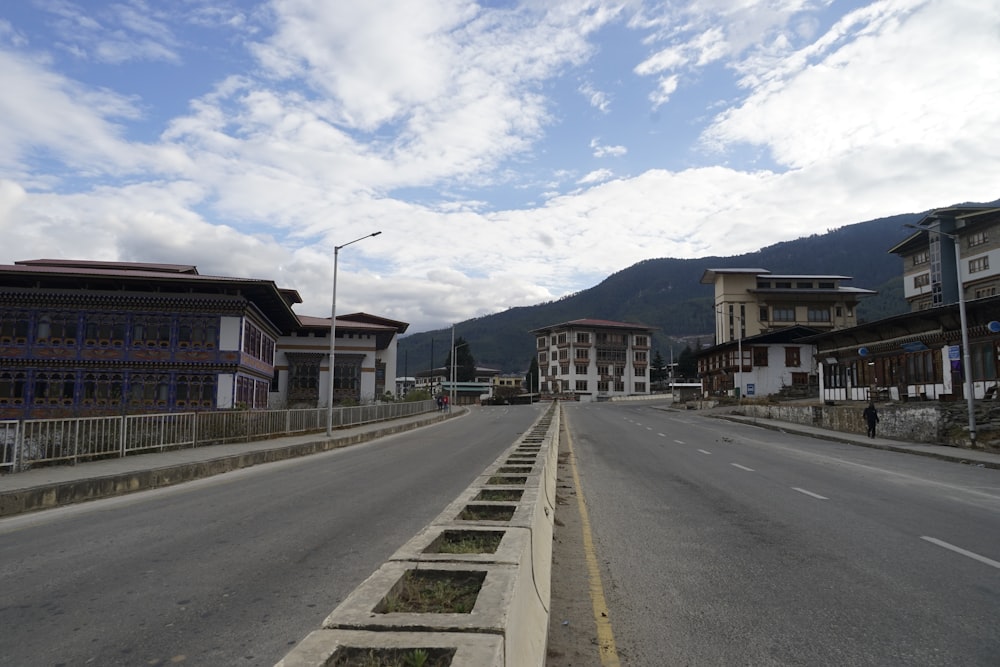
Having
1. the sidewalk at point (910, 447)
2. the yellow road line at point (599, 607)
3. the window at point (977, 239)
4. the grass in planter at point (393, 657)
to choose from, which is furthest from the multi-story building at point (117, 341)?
the window at point (977, 239)

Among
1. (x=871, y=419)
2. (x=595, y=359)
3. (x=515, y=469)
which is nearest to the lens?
(x=515, y=469)

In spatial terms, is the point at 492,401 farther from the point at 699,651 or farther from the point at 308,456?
the point at 699,651

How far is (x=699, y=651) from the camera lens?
15.5ft

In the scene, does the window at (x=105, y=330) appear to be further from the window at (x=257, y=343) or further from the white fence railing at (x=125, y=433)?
the white fence railing at (x=125, y=433)

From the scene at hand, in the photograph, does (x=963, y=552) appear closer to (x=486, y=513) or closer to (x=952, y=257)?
(x=486, y=513)

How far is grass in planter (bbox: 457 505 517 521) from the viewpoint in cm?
655

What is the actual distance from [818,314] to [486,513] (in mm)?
97403

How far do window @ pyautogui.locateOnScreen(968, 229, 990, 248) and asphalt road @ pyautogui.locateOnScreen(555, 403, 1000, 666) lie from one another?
167ft

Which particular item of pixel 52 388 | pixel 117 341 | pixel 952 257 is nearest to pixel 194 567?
pixel 117 341

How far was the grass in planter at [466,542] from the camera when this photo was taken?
5.15 m

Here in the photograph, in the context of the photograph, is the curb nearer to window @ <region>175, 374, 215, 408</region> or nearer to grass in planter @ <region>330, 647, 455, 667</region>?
grass in planter @ <region>330, 647, 455, 667</region>

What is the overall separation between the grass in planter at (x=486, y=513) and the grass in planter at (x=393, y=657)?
3.38m

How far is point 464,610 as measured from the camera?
12.5ft

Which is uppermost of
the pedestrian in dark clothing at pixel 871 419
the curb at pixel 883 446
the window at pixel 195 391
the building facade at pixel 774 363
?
the building facade at pixel 774 363
